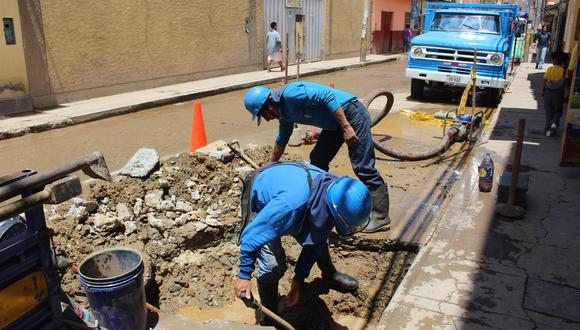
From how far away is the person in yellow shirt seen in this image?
8.36 m

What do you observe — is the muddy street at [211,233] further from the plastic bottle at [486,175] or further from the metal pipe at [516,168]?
the metal pipe at [516,168]

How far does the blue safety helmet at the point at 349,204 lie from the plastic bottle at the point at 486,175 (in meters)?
3.49

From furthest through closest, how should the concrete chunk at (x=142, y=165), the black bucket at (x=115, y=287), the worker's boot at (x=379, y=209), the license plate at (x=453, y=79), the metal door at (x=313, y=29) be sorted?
the metal door at (x=313, y=29), the license plate at (x=453, y=79), the concrete chunk at (x=142, y=165), the worker's boot at (x=379, y=209), the black bucket at (x=115, y=287)

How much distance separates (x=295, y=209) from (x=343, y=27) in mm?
22324

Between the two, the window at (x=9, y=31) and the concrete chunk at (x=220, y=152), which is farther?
the window at (x=9, y=31)

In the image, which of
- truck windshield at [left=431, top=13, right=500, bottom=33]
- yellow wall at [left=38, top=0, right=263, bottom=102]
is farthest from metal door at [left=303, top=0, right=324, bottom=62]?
truck windshield at [left=431, top=13, right=500, bottom=33]

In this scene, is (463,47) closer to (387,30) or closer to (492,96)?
(492,96)

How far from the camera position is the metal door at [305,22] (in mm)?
18667

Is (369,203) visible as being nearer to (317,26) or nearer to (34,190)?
(34,190)

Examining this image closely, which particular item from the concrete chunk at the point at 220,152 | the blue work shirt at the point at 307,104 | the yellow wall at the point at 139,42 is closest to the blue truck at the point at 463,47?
the yellow wall at the point at 139,42

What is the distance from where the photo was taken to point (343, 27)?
2405 centimetres

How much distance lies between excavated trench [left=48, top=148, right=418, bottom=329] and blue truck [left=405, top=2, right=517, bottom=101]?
813 centimetres

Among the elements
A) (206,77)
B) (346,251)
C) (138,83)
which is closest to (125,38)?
(138,83)

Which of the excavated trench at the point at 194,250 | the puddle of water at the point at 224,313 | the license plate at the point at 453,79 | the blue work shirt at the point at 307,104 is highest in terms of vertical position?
the blue work shirt at the point at 307,104
